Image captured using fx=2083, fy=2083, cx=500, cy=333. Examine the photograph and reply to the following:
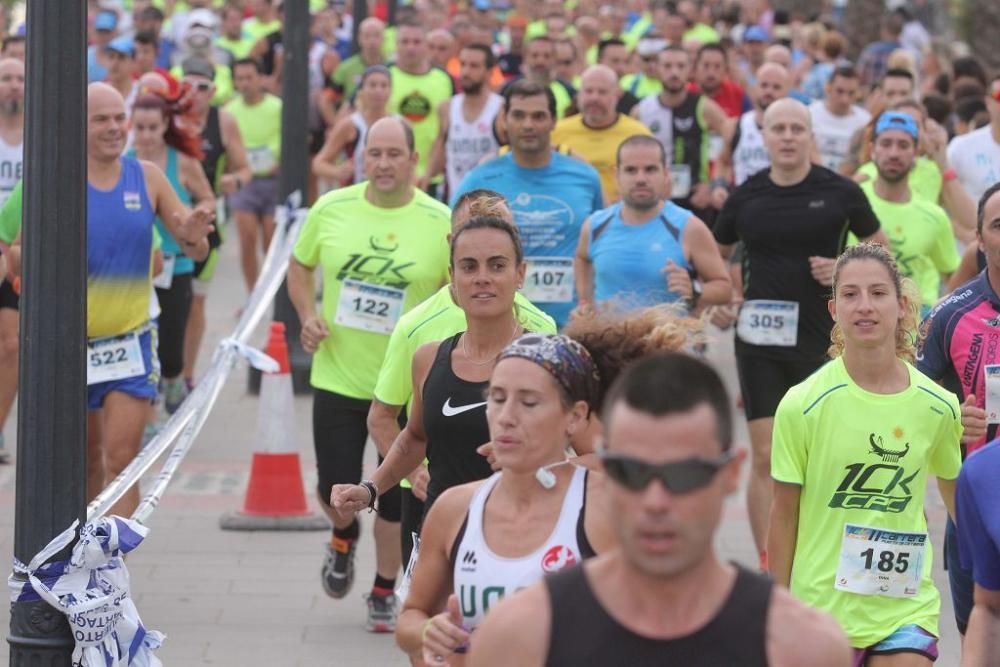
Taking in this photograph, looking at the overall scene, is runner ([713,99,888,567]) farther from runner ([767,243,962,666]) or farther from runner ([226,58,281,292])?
runner ([226,58,281,292])

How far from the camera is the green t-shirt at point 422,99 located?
49.3ft

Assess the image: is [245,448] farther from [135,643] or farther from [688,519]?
[688,519]

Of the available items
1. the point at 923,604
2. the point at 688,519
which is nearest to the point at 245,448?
the point at 923,604

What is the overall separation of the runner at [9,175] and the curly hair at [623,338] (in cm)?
597

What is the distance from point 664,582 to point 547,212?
255 inches

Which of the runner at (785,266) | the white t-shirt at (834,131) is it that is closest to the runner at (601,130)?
the runner at (785,266)

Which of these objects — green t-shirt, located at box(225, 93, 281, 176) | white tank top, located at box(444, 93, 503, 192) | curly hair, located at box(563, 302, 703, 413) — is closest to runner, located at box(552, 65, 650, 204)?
white tank top, located at box(444, 93, 503, 192)

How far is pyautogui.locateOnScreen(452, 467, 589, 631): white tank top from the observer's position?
13.4 feet

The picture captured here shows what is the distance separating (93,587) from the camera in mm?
5969

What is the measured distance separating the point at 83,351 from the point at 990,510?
273 cm

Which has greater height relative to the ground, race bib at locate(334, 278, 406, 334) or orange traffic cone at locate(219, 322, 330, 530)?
race bib at locate(334, 278, 406, 334)

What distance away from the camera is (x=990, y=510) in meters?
4.21

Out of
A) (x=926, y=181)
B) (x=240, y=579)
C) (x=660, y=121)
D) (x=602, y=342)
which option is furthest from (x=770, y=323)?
(x=660, y=121)

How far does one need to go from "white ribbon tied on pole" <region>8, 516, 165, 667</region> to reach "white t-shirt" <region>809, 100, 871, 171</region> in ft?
29.4
